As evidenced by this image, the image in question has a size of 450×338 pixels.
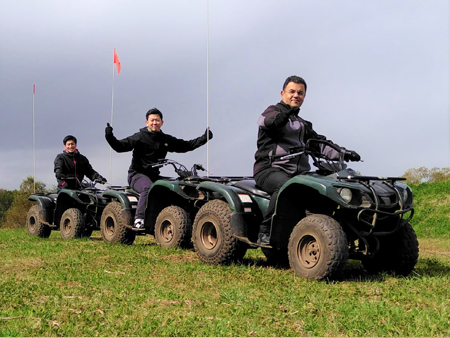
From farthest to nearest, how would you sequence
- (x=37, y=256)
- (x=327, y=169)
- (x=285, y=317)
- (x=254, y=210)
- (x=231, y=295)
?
(x=37, y=256) → (x=254, y=210) → (x=327, y=169) → (x=231, y=295) → (x=285, y=317)

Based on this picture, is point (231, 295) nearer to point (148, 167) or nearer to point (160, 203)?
point (160, 203)

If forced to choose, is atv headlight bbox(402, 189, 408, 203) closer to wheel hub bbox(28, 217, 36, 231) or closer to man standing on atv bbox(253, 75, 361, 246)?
man standing on atv bbox(253, 75, 361, 246)

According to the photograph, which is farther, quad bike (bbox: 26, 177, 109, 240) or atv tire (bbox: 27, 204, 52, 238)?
atv tire (bbox: 27, 204, 52, 238)

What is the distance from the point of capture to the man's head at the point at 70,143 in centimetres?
1269

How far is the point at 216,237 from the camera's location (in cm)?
689

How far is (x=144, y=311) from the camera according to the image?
4.16 metres

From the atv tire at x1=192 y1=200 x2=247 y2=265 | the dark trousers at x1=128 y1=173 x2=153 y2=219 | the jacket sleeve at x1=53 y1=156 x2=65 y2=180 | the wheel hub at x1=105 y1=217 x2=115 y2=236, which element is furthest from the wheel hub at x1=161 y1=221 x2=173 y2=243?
the jacket sleeve at x1=53 y1=156 x2=65 y2=180

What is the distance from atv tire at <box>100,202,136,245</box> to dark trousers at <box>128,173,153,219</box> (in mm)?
444

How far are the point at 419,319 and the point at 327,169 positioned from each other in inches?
92.8

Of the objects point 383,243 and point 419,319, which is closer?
point 419,319

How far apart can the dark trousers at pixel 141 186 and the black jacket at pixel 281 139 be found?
10.6ft

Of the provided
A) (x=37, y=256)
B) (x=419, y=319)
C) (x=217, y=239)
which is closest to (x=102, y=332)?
(x=419, y=319)

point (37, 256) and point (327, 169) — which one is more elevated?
point (327, 169)

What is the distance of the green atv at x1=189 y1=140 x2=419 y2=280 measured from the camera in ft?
17.4
